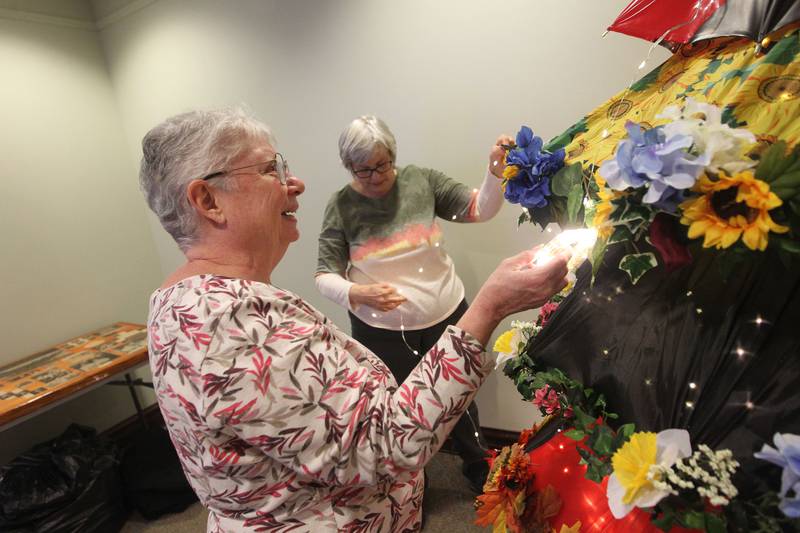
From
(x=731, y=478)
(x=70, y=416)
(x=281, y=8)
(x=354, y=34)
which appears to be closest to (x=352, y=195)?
(x=354, y=34)

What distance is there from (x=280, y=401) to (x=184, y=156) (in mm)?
494

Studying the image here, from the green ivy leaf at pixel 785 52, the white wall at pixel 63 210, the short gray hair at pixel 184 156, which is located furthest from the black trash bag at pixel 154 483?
the green ivy leaf at pixel 785 52

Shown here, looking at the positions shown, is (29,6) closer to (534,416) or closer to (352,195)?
(352,195)

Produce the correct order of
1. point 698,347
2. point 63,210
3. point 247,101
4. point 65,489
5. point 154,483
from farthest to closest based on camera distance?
point 63,210 → point 247,101 → point 154,483 → point 65,489 → point 698,347

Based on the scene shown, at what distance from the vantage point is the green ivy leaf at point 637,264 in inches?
22.1

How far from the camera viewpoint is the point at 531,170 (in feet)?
2.47

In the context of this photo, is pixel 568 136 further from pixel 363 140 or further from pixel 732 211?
pixel 363 140

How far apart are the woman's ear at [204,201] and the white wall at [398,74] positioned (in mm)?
1311

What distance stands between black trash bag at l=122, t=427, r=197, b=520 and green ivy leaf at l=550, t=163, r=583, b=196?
7.64ft

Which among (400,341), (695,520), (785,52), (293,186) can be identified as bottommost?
(400,341)

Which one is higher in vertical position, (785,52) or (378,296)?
(785,52)

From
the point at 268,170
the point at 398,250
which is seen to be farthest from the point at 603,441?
the point at 398,250

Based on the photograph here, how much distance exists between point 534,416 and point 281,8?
7.62 feet

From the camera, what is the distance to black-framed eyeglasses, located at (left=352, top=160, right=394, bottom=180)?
1.58 m
